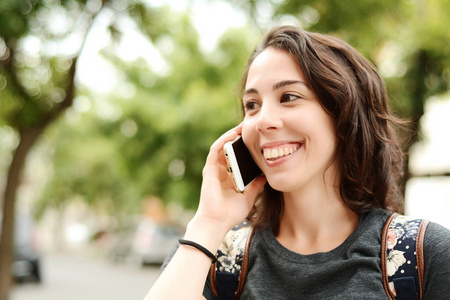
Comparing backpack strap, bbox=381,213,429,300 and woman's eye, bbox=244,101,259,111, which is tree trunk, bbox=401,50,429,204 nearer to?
woman's eye, bbox=244,101,259,111

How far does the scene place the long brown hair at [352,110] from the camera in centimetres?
174

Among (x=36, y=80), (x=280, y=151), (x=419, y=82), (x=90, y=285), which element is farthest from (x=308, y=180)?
(x=90, y=285)

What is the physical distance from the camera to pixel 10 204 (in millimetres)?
7117

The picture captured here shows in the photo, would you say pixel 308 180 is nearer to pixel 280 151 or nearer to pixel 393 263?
pixel 280 151

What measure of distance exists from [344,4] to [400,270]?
5.37 meters

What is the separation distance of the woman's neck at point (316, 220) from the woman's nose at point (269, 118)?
0.28 metres

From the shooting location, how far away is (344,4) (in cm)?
631

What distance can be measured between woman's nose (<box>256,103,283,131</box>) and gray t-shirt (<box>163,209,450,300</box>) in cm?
43

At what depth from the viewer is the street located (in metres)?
11.2

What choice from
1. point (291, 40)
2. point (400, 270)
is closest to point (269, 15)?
point (291, 40)

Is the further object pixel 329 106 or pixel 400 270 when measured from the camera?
pixel 329 106

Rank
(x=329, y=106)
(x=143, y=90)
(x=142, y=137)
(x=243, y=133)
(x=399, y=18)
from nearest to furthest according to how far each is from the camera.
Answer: (x=329, y=106) < (x=243, y=133) < (x=399, y=18) < (x=142, y=137) < (x=143, y=90)

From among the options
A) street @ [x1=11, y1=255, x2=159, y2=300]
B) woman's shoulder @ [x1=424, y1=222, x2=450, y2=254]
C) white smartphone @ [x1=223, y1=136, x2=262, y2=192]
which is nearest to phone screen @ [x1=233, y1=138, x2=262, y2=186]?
white smartphone @ [x1=223, y1=136, x2=262, y2=192]

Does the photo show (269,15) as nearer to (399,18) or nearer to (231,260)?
(399,18)
